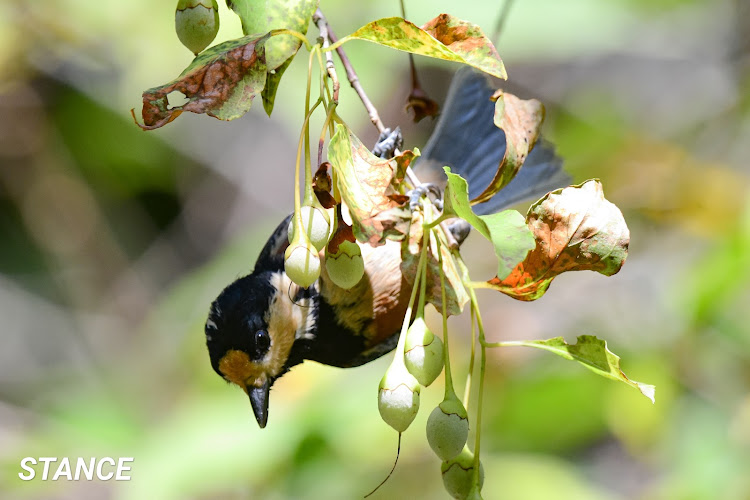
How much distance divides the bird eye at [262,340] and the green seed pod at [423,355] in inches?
23.8

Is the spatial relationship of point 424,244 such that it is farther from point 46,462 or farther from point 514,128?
point 46,462

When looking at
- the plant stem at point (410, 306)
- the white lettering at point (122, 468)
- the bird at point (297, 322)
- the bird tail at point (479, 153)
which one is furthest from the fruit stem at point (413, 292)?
the white lettering at point (122, 468)

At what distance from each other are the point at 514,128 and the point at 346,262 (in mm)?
218

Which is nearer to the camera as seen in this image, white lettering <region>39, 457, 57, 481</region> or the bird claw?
the bird claw

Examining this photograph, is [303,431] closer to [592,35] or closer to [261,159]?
[261,159]

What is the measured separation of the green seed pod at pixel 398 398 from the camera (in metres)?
0.66

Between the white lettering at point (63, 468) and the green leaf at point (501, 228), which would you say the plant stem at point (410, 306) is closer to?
the green leaf at point (501, 228)

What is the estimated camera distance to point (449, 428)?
0.67m

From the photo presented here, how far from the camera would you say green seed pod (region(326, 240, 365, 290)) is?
27.7 inches

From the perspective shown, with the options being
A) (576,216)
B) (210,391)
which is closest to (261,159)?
(210,391)

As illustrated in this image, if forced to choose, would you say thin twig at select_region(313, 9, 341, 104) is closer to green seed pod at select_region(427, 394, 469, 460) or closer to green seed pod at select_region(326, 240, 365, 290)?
green seed pod at select_region(326, 240, 365, 290)

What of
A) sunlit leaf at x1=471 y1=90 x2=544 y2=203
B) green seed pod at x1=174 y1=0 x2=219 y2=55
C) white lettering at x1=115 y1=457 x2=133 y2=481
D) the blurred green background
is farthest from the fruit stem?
white lettering at x1=115 y1=457 x2=133 y2=481

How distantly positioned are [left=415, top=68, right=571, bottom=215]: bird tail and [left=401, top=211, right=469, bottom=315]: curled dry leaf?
784 mm

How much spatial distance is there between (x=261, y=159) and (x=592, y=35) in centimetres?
107
